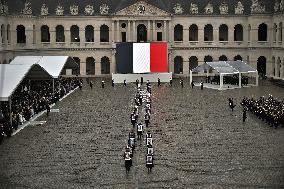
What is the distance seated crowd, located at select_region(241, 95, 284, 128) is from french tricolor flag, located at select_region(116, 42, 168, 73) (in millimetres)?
29531

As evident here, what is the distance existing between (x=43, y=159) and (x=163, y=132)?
11.2 meters

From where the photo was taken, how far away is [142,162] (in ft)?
98.5

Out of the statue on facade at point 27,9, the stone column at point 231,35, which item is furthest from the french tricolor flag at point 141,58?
the statue on facade at point 27,9

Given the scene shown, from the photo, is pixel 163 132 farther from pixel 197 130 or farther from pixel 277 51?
pixel 277 51

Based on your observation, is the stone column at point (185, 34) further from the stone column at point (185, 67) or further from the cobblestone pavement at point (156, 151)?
the cobblestone pavement at point (156, 151)

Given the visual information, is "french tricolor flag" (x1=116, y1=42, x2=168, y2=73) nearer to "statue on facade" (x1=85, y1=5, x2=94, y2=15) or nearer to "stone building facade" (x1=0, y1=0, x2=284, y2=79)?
"stone building facade" (x1=0, y1=0, x2=284, y2=79)

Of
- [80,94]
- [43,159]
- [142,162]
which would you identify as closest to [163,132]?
[142,162]

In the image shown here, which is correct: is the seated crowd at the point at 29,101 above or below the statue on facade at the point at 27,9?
below

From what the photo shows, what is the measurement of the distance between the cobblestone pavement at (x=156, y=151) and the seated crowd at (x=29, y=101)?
71.5 inches

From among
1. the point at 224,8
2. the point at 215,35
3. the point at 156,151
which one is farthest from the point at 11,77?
the point at 224,8

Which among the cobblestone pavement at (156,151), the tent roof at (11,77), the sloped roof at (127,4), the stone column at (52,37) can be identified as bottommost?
the cobblestone pavement at (156,151)

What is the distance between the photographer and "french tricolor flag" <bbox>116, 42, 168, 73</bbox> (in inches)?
2997

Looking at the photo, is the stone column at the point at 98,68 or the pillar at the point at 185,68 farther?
the pillar at the point at 185,68

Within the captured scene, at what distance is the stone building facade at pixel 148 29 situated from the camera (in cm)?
8175
